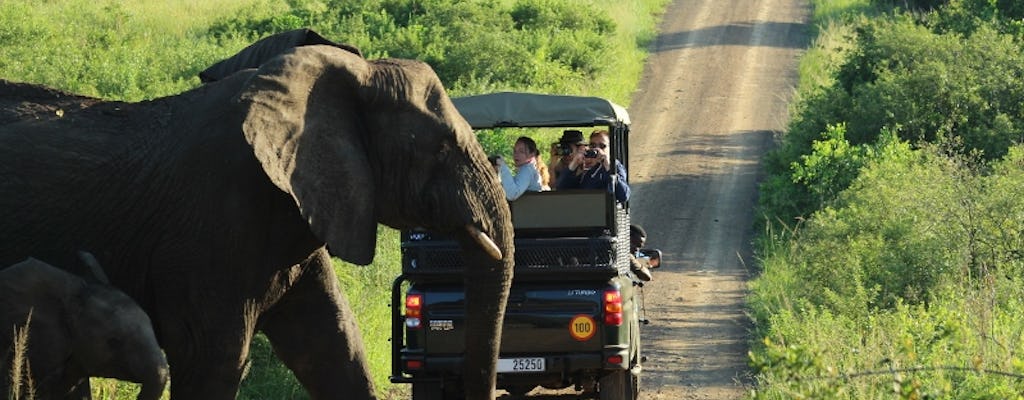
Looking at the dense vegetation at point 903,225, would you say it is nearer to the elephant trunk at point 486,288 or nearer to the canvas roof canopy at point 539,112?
the elephant trunk at point 486,288

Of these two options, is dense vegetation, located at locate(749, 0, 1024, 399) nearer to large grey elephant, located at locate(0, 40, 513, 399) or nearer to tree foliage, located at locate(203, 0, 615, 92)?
large grey elephant, located at locate(0, 40, 513, 399)

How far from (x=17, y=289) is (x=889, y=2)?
99.1 feet

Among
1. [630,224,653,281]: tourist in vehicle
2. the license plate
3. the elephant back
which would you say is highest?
the elephant back

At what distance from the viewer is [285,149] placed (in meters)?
7.61

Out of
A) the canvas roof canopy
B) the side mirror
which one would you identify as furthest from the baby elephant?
the side mirror

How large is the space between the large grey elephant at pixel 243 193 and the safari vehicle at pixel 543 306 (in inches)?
74.6

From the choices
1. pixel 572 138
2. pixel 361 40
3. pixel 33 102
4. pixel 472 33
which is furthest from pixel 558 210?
pixel 361 40

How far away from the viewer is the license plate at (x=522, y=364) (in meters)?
10.3

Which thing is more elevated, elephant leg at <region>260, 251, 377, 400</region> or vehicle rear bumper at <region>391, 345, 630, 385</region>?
elephant leg at <region>260, 251, 377, 400</region>

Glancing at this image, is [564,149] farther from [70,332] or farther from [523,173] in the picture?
[70,332]

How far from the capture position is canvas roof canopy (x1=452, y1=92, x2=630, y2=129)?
11406 millimetres

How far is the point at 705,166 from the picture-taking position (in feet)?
84.2

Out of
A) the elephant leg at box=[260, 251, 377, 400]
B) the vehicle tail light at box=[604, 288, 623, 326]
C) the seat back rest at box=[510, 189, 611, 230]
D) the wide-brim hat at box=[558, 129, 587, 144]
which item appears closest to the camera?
the elephant leg at box=[260, 251, 377, 400]

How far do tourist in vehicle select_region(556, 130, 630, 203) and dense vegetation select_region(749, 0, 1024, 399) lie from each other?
144 centimetres
